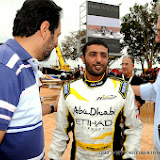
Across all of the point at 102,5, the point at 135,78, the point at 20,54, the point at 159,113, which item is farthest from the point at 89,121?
the point at 102,5

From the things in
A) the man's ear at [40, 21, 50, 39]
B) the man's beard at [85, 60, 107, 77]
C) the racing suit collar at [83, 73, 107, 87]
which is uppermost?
the man's ear at [40, 21, 50, 39]

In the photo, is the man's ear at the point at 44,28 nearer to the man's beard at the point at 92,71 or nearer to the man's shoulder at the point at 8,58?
the man's shoulder at the point at 8,58

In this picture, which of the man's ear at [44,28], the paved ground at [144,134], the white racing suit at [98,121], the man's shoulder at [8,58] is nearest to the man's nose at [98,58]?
the white racing suit at [98,121]

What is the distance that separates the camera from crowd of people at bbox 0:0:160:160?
1.15m

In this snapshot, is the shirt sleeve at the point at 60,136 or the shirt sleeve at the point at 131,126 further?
the shirt sleeve at the point at 60,136

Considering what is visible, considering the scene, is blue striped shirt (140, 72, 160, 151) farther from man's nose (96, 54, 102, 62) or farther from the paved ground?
the paved ground

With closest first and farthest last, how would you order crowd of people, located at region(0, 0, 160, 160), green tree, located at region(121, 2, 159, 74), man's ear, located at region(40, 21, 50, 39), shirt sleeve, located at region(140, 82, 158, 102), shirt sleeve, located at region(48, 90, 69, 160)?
crowd of people, located at region(0, 0, 160, 160)
man's ear, located at region(40, 21, 50, 39)
shirt sleeve, located at region(48, 90, 69, 160)
shirt sleeve, located at region(140, 82, 158, 102)
green tree, located at region(121, 2, 159, 74)

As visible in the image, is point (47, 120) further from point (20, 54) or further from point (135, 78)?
point (20, 54)

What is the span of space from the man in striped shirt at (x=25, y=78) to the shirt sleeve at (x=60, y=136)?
1.17 ft

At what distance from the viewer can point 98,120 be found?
166 centimetres

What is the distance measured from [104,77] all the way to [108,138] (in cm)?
65

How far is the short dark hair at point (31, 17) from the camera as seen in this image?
1.35m

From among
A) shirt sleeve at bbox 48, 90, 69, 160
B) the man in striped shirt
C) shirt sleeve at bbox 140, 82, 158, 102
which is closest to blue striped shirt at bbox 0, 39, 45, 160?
the man in striped shirt

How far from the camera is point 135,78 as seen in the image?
4359 millimetres
